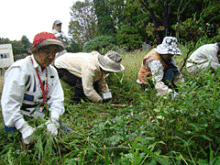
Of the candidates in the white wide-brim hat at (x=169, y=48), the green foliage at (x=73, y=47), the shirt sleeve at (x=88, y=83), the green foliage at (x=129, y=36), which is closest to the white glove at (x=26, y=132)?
the shirt sleeve at (x=88, y=83)

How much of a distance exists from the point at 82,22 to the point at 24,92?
76.9ft

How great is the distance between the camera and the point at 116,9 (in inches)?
709

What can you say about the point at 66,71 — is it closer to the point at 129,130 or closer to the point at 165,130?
the point at 129,130

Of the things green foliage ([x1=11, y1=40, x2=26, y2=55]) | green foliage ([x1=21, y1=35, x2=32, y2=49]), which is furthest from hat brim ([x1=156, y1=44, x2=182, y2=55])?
green foliage ([x1=21, y1=35, x2=32, y2=49])

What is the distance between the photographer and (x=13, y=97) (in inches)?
56.2

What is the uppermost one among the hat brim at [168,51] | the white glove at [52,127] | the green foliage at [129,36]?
the green foliage at [129,36]

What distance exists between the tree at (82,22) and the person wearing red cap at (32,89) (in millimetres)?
21581

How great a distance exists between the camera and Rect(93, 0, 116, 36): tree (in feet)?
59.5

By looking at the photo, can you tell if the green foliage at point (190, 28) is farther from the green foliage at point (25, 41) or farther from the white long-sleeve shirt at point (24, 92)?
the green foliage at point (25, 41)

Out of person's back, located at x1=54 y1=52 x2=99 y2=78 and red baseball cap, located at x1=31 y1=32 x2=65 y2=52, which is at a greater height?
red baseball cap, located at x1=31 y1=32 x2=65 y2=52

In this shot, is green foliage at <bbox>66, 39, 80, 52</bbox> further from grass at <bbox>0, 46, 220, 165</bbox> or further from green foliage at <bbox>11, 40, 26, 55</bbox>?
grass at <bbox>0, 46, 220, 165</bbox>

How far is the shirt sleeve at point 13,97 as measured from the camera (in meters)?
1.40

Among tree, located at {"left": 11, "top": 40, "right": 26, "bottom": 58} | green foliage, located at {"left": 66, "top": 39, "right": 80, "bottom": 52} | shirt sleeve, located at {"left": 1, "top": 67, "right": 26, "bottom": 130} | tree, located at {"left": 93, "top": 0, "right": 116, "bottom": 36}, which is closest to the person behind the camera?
shirt sleeve, located at {"left": 1, "top": 67, "right": 26, "bottom": 130}

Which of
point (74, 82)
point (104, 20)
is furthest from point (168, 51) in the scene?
point (104, 20)
